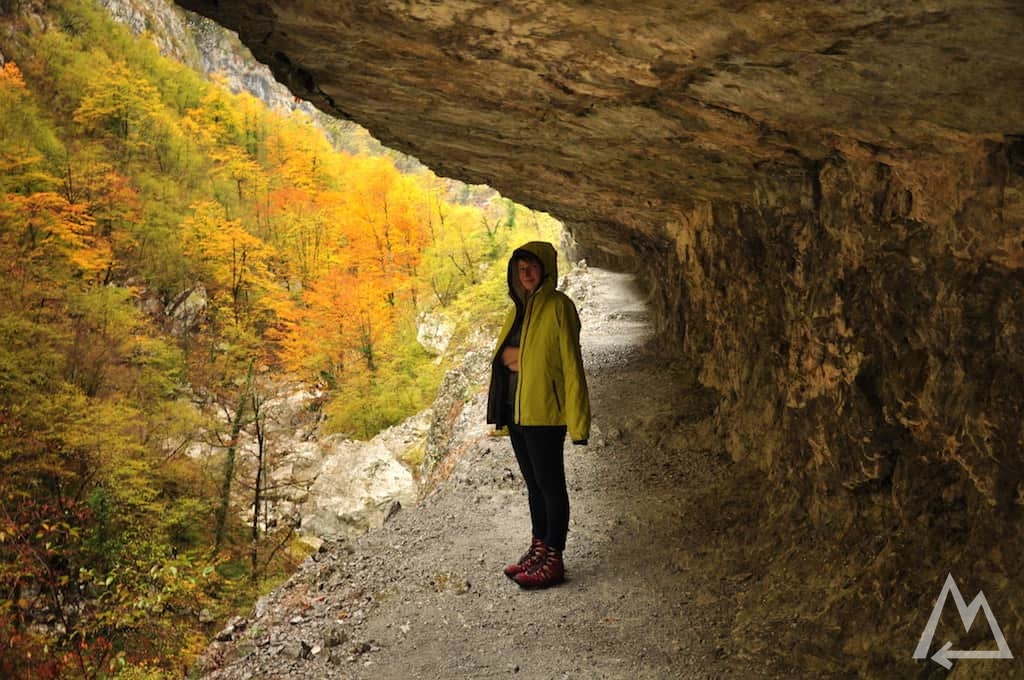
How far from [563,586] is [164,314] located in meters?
26.2

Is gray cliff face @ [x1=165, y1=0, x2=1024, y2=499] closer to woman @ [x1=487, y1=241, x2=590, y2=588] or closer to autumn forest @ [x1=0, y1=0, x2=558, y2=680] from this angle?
woman @ [x1=487, y1=241, x2=590, y2=588]

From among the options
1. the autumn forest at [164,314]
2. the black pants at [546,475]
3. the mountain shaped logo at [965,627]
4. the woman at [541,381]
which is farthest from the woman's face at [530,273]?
the autumn forest at [164,314]

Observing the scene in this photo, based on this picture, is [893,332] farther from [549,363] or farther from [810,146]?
[549,363]

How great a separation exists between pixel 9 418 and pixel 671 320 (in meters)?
12.3

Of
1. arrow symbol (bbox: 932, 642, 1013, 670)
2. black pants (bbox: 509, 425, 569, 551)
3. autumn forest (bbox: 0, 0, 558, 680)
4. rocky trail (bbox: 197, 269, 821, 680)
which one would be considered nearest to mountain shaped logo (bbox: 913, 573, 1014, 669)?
arrow symbol (bbox: 932, 642, 1013, 670)

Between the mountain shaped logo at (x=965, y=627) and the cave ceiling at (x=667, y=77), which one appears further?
the mountain shaped logo at (x=965, y=627)

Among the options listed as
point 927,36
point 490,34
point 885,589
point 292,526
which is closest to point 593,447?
point 885,589

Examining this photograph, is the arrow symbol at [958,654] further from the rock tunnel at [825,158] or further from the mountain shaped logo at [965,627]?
the rock tunnel at [825,158]

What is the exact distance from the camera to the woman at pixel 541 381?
4645 mm

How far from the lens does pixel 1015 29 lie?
7.41 ft

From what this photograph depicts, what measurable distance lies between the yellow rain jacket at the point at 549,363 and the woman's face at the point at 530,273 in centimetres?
5

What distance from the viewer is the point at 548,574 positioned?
5.09m

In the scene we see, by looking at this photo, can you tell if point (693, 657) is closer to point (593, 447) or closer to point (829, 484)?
point (829, 484)

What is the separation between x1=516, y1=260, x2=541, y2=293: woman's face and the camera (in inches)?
186
